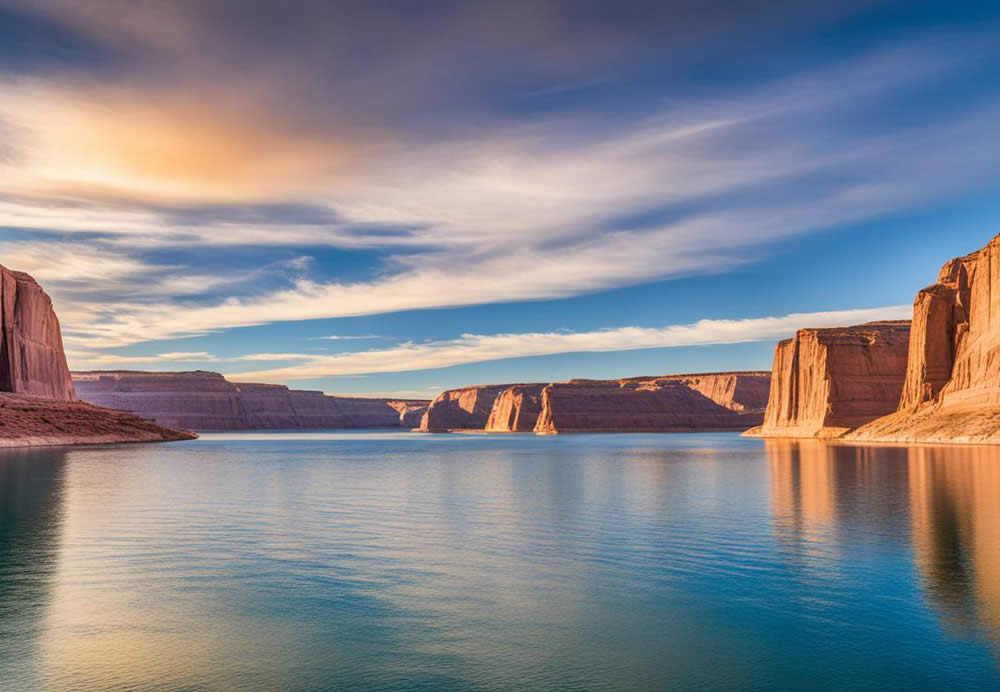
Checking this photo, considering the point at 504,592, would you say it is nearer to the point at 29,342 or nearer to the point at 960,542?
the point at 960,542

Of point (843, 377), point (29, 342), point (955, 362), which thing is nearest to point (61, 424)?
point (29, 342)

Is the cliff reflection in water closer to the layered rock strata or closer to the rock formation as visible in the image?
the rock formation

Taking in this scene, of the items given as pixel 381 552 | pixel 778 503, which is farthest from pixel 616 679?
pixel 778 503

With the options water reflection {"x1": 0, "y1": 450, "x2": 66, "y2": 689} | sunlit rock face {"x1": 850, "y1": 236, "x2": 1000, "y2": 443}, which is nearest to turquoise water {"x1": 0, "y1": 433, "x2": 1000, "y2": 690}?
water reflection {"x1": 0, "y1": 450, "x2": 66, "y2": 689}

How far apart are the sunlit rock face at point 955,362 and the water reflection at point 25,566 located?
78419mm

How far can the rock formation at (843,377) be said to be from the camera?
12938 cm

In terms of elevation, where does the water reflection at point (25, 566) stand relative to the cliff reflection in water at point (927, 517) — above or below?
below

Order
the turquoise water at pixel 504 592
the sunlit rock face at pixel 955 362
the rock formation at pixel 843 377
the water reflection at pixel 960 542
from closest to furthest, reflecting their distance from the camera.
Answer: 1. the turquoise water at pixel 504 592
2. the water reflection at pixel 960 542
3. the sunlit rock face at pixel 955 362
4. the rock formation at pixel 843 377

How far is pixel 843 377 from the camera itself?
132 metres

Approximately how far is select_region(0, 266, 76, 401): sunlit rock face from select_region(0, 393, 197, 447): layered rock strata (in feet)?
44.3

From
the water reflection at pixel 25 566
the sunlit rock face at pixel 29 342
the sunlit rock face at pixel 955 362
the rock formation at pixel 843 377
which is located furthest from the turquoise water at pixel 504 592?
the rock formation at pixel 843 377

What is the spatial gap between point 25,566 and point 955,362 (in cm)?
10279

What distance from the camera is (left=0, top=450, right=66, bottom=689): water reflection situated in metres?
12.1

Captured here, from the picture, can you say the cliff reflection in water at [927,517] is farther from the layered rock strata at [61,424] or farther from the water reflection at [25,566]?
the layered rock strata at [61,424]
